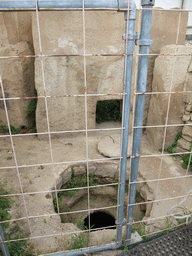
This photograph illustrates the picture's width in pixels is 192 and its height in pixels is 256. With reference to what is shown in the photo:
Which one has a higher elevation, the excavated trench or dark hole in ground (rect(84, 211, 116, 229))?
the excavated trench

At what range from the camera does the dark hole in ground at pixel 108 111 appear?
6.38 metres

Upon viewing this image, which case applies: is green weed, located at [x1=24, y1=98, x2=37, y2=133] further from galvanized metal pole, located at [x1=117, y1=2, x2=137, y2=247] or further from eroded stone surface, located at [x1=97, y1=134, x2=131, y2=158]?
galvanized metal pole, located at [x1=117, y1=2, x2=137, y2=247]

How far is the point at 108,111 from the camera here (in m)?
6.64

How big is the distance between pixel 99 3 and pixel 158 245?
6.80 feet

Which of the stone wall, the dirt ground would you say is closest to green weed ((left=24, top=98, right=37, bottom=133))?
the stone wall

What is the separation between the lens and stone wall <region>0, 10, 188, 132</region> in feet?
13.7

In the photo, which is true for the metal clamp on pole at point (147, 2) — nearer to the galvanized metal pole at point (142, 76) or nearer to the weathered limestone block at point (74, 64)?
the galvanized metal pole at point (142, 76)

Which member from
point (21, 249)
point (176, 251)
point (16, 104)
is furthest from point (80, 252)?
point (16, 104)

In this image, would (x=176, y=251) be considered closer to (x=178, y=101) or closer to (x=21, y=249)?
(x=21, y=249)

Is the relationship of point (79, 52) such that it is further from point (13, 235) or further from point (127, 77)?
point (13, 235)

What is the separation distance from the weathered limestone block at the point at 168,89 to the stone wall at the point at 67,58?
0.58 metres

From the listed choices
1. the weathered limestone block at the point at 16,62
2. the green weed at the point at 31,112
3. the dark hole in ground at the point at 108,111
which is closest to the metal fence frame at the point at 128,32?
the weathered limestone block at the point at 16,62

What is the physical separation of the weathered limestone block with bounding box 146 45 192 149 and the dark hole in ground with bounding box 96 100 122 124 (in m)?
1.72

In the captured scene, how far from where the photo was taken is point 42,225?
2.64 meters
